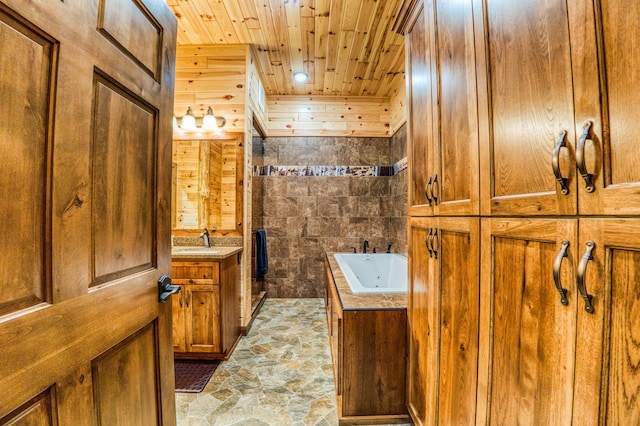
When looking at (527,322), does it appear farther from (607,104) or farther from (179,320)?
(179,320)

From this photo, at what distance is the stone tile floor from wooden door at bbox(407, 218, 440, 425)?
563 mm

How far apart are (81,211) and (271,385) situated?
6.21ft

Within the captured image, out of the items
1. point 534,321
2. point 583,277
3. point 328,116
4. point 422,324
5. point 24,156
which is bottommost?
point 422,324

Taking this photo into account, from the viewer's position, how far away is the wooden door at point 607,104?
53 centimetres

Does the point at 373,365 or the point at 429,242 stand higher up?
the point at 429,242

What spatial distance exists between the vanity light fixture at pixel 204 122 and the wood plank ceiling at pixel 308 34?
71cm

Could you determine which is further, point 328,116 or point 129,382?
point 328,116

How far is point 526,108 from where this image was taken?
0.76 metres

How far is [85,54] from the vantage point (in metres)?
0.70

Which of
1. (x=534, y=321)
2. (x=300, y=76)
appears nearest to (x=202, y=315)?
(x=534, y=321)

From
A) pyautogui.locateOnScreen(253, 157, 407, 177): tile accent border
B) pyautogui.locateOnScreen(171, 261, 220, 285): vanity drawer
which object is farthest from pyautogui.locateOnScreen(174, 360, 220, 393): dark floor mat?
pyautogui.locateOnScreen(253, 157, 407, 177): tile accent border

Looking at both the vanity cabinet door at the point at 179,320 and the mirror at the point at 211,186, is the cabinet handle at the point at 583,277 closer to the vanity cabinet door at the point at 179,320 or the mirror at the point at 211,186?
the vanity cabinet door at the point at 179,320

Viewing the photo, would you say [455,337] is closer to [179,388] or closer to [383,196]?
[179,388]

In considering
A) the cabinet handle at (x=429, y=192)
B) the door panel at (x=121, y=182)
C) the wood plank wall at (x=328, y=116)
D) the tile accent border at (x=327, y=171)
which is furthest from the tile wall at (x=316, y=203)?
the door panel at (x=121, y=182)
